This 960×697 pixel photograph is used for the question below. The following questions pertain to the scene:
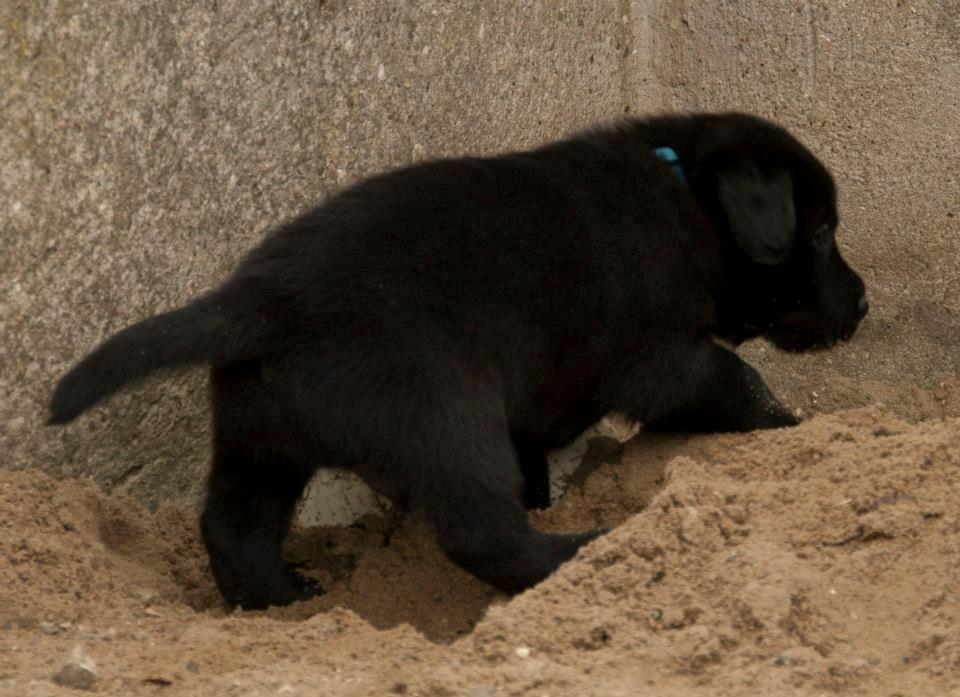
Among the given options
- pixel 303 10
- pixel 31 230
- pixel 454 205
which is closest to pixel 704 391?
pixel 454 205

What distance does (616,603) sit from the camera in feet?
9.30

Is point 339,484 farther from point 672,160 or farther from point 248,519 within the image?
point 672,160

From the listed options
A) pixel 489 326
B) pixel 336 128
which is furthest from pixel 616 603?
pixel 336 128

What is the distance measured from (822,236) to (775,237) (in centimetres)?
43

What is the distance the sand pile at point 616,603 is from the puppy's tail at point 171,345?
1.45 feet

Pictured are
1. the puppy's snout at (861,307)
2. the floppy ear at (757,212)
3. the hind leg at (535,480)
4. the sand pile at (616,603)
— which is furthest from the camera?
the puppy's snout at (861,307)

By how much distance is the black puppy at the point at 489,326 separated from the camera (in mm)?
3141

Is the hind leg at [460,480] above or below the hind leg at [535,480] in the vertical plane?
above

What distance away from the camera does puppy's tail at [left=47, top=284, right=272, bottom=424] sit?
2.98m

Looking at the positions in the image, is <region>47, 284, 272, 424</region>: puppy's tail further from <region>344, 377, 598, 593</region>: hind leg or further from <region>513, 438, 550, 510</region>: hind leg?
<region>513, 438, 550, 510</region>: hind leg

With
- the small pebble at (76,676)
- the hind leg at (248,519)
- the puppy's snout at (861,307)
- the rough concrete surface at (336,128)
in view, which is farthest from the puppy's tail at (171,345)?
the puppy's snout at (861,307)

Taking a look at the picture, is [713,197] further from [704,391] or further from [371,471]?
[371,471]

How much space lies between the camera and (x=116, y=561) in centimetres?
340

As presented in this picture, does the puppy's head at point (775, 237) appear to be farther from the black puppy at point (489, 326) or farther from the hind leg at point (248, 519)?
the hind leg at point (248, 519)
